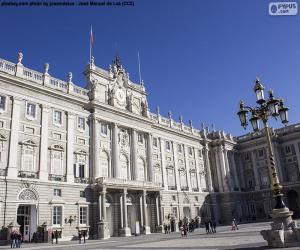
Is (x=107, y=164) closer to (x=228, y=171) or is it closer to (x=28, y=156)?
(x=28, y=156)

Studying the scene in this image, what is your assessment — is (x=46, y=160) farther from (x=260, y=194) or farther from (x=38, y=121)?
(x=260, y=194)

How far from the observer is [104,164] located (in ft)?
136

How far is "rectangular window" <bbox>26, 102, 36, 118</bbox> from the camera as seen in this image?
113 ft

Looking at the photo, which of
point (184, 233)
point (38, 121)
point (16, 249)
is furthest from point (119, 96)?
point (16, 249)

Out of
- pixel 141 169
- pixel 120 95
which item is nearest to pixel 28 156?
pixel 120 95

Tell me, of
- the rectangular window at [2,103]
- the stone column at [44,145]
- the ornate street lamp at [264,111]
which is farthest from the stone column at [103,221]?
the ornate street lamp at [264,111]

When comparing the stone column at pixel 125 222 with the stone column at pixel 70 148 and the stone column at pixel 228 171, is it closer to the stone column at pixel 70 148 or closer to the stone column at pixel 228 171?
the stone column at pixel 70 148

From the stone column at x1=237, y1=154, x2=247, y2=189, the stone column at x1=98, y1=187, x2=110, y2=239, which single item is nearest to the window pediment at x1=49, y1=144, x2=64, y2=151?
the stone column at x1=98, y1=187, x2=110, y2=239

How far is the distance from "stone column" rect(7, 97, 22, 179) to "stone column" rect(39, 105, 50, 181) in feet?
9.07

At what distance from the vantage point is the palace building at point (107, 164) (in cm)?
3238

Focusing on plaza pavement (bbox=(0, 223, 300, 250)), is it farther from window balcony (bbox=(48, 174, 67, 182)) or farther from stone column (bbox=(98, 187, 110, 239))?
window balcony (bbox=(48, 174, 67, 182))

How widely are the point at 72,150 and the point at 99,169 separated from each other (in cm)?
445

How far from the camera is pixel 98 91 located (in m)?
43.4

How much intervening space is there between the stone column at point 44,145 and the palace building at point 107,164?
110mm
